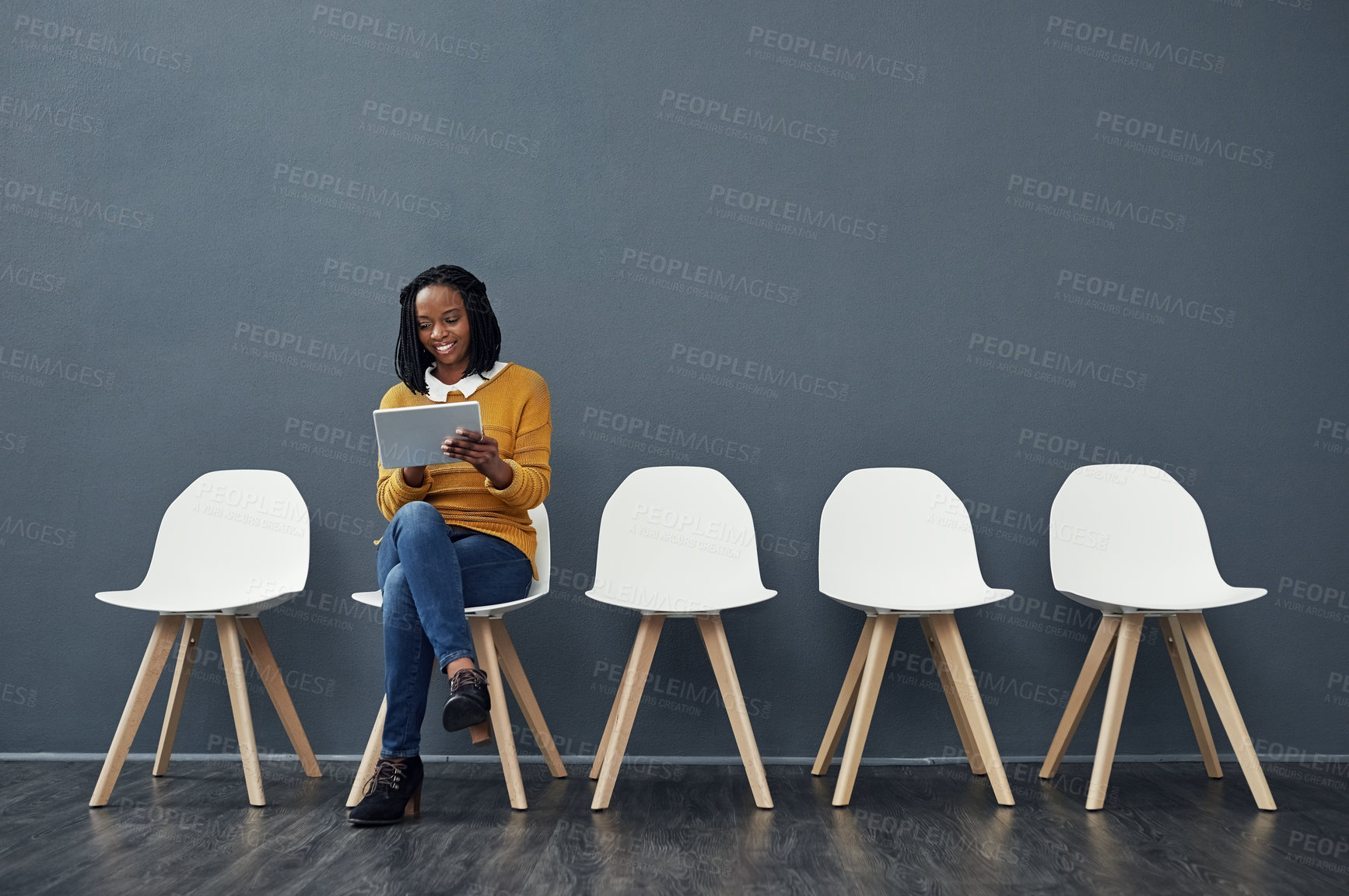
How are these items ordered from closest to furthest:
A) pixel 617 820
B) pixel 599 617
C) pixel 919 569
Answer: pixel 617 820
pixel 919 569
pixel 599 617

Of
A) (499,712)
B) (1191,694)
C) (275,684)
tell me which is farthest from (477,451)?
(1191,694)

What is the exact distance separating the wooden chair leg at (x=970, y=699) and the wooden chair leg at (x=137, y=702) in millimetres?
1812

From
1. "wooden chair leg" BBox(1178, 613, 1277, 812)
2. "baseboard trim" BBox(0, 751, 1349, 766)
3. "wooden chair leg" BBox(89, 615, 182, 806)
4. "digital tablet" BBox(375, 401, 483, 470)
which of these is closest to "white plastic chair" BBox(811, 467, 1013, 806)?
"baseboard trim" BBox(0, 751, 1349, 766)

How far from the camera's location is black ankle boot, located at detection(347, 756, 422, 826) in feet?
6.17

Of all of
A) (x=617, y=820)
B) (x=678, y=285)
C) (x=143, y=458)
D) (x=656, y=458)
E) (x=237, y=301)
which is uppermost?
(x=678, y=285)

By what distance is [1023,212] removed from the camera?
271 cm

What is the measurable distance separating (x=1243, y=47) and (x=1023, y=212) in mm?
832

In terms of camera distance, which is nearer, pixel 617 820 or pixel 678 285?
pixel 617 820

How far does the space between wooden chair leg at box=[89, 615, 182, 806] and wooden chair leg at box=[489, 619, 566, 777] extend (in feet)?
2.48

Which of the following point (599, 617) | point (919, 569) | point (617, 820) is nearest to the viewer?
point (617, 820)

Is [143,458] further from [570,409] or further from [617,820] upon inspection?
[617,820]

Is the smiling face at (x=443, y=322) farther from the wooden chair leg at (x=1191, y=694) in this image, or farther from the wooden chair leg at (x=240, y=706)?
the wooden chair leg at (x=1191, y=694)

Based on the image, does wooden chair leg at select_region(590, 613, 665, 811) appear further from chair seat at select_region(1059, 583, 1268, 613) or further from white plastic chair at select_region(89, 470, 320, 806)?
chair seat at select_region(1059, 583, 1268, 613)

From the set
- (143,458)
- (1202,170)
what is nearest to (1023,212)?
(1202,170)
